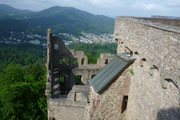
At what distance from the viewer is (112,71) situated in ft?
24.2

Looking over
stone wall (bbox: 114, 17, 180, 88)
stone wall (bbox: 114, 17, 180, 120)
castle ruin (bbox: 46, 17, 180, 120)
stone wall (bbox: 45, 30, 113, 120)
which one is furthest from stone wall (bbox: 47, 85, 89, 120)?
stone wall (bbox: 114, 17, 180, 88)

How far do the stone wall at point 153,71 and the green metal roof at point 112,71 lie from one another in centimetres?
38

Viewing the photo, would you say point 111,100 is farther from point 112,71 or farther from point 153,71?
point 153,71

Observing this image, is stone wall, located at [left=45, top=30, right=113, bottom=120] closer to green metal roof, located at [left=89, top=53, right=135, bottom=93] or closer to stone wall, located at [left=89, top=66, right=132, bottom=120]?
stone wall, located at [left=89, top=66, right=132, bottom=120]

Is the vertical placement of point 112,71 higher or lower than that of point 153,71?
lower

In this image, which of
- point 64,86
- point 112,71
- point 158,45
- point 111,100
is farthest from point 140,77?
point 64,86

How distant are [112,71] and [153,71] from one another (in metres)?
2.22

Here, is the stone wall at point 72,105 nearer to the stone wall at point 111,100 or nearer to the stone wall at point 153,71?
the stone wall at point 111,100

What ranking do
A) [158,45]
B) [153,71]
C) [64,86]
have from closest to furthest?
1. [158,45]
2. [153,71]
3. [64,86]

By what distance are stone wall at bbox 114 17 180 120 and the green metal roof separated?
382 mm

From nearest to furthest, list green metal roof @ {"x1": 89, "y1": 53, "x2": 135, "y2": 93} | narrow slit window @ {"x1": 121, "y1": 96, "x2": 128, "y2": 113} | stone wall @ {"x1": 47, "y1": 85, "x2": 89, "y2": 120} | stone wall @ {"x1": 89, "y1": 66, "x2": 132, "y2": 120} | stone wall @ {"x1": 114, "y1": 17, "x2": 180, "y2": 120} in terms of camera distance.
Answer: stone wall @ {"x1": 114, "y1": 17, "x2": 180, "y2": 120} < green metal roof @ {"x1": 89, "y1": 53, "x2": 135, "y2": 93} < stone wall @ {"x1": 89, "y1": 66, "x2": 132, "y2": 120} < narrow slit window @ {"x1": 121, "y1": 96, "x2": 128, "y2": 113} < stone wall @ {"x1": 47, "y1": 85, "x2": 89, "y2": 120}

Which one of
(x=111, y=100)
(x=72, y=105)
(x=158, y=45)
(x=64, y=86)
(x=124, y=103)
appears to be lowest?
(x=64, y=86)

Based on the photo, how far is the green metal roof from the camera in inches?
275

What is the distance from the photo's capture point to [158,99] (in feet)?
16.8
